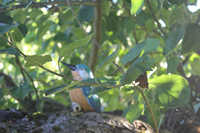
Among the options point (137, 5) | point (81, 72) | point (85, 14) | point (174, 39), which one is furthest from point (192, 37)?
point (81, 72)

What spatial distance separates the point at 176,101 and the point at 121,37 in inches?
37.6

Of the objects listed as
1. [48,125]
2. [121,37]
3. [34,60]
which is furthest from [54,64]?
[121,37]

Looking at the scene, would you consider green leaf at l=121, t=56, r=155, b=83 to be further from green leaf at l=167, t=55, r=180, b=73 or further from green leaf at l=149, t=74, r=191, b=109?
green leaf at l=167, t=55, r=180, b=73

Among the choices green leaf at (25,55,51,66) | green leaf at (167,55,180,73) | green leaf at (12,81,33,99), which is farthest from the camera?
green leaf at (12,81,33,99)

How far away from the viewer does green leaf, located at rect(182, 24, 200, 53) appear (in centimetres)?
60

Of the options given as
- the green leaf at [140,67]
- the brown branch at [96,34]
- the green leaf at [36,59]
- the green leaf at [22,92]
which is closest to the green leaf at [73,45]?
the green leaf at [36,59]

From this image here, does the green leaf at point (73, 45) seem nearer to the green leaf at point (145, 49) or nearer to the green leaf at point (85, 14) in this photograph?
the green leaf at point (145, 49)

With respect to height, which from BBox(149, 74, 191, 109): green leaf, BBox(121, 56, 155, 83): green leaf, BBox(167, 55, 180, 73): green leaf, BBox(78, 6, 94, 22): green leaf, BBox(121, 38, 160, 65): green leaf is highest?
BBox(78, 6, 94, 22): green leaf

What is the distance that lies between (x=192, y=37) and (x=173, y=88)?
13 cm

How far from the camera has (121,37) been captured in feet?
5.09

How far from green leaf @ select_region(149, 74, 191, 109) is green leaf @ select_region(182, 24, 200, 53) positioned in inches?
3.1

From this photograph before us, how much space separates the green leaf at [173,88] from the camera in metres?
0.62

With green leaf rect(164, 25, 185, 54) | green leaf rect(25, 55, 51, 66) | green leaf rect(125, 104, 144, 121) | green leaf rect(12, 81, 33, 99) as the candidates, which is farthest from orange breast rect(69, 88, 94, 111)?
green leaf rect(164, 25, 185, 54)

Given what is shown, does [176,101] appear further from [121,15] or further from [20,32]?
[121,15]
